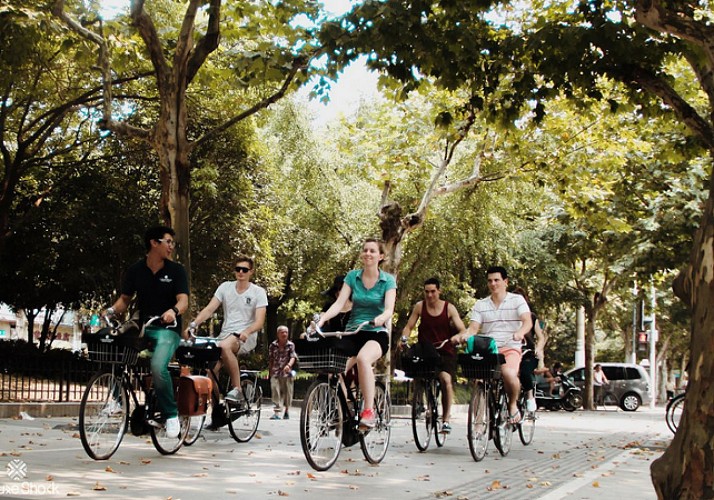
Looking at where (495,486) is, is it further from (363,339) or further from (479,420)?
(479,420)

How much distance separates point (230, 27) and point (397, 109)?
9.23m

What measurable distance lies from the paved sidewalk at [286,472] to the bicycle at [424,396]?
0.23m

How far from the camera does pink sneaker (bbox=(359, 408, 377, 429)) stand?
893cm

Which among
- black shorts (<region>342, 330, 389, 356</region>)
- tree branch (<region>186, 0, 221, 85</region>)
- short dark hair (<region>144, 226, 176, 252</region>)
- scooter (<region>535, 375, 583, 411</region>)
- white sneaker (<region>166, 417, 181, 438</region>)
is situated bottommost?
scooter (<region>535, 375, 583, 411</region>)

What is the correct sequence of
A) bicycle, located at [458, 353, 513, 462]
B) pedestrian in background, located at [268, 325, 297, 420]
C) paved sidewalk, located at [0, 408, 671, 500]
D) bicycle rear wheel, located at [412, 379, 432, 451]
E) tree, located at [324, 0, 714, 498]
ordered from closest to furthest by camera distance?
paved sidewalk, located at [0, 408, 671, 500]
bicycle, located at [458, 353, 513, 462]
bicycle rear wheel, located at [412, 379, 432, 451]
tree, located at [324, 0, 714, 498]
pedestrian in background, located at [268, 325, 297, 420]

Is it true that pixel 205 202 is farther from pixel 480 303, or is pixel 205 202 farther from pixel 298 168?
pixel 480 303

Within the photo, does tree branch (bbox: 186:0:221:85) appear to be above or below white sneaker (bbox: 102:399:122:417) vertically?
above

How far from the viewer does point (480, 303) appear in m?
11.7

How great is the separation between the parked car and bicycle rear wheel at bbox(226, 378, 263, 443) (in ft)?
95.7

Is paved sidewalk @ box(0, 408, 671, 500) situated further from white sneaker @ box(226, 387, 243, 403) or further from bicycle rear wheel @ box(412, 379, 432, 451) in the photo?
white sneaker @ box(226, 387, 243, 403)

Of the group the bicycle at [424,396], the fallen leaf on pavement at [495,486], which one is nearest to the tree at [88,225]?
the bicycle at [424,396]

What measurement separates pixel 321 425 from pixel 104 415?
6.07ft

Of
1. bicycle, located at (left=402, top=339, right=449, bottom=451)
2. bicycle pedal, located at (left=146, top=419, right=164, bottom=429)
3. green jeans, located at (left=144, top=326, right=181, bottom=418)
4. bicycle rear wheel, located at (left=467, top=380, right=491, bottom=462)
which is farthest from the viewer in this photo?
bicycle, located at (left=402, top=339, right=449, bottom=451)

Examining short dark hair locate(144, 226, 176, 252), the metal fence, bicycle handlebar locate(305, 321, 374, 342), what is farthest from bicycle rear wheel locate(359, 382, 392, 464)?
the metal fence
